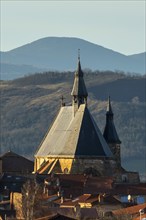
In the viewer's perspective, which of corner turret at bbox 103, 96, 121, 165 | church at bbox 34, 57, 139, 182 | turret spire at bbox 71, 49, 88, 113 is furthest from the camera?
corner turret at bbox 103, 96, 121, 165

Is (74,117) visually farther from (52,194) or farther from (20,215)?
(20,215)

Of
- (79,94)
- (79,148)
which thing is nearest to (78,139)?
(79,148)

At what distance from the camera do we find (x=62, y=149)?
122500 mm

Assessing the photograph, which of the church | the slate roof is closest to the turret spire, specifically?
the church

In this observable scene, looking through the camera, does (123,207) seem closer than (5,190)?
Yes

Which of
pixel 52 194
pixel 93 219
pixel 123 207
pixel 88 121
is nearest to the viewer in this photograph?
pixel 93 219

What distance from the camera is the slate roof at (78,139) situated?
397 feet

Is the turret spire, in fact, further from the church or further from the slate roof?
the slate roof

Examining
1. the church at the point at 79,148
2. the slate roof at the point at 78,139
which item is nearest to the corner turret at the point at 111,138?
the church at the point at 79,148

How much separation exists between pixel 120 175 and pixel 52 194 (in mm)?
16136

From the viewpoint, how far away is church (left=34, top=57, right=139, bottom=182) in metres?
121

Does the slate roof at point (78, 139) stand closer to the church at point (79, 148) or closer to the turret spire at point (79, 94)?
the church at point (79, 148)

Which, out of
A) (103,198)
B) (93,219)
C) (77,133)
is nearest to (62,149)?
(77,133)

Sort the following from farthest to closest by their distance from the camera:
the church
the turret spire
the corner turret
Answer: the corner turret
the turret spire
the church
